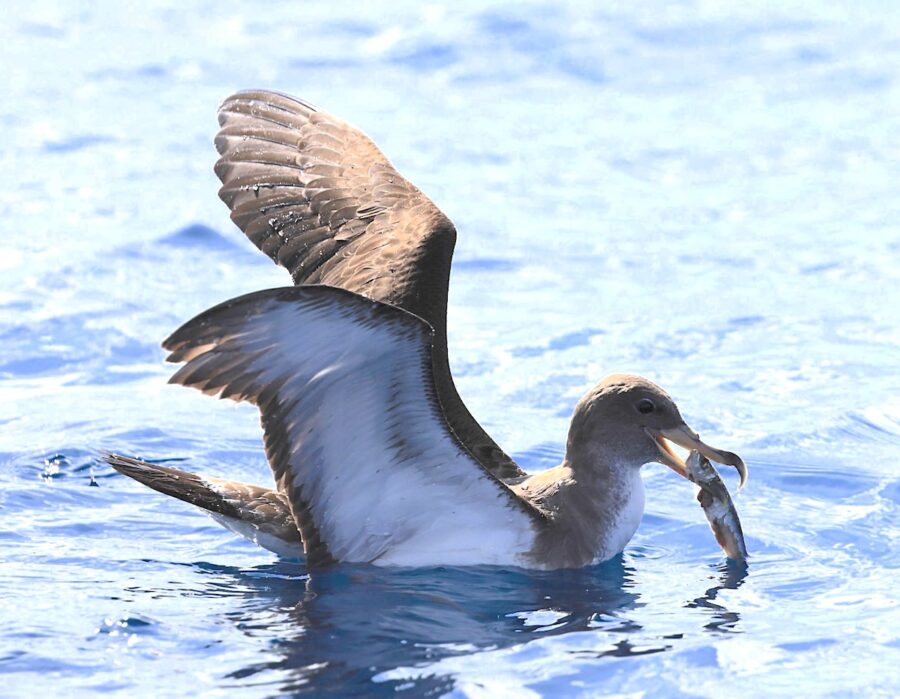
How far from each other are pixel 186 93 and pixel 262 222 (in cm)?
842

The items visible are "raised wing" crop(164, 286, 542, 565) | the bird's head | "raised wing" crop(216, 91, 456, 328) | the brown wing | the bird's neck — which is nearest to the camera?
"raised wing" crop(164, 286, 542, 565)

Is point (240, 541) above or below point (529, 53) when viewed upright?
below

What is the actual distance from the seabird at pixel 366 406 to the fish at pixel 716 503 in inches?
3.2

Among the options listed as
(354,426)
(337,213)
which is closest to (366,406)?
(354,426)

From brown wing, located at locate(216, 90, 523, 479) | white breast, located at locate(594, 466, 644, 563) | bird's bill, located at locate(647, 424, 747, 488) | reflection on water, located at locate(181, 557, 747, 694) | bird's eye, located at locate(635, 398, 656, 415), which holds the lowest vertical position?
reflection on water, located at locate(181, 557, 747, 694)

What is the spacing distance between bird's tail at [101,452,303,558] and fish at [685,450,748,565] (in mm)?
1802

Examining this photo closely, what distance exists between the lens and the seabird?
6527mm

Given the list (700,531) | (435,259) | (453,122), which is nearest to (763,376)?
(700,531)

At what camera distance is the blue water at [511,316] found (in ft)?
21.9

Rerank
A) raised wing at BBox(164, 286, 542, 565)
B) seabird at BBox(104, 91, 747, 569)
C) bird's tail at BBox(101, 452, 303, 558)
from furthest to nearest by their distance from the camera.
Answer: bird's tail at BBox(101, 452, 303, 558)
seabird at BBox(104, 91, 747, 569)
raised wing at BBox(164, 286, 542, 565)

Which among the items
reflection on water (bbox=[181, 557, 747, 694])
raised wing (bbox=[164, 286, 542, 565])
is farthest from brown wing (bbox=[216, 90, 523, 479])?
reflection on water (bbox=[181, 557, 747, 694])

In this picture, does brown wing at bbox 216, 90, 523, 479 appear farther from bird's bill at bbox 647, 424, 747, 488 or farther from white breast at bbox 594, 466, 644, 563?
bird's bill at bbox 647, 424, 747, 488

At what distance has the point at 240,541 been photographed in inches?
324

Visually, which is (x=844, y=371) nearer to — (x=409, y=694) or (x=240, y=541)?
(x=240, y=541)
